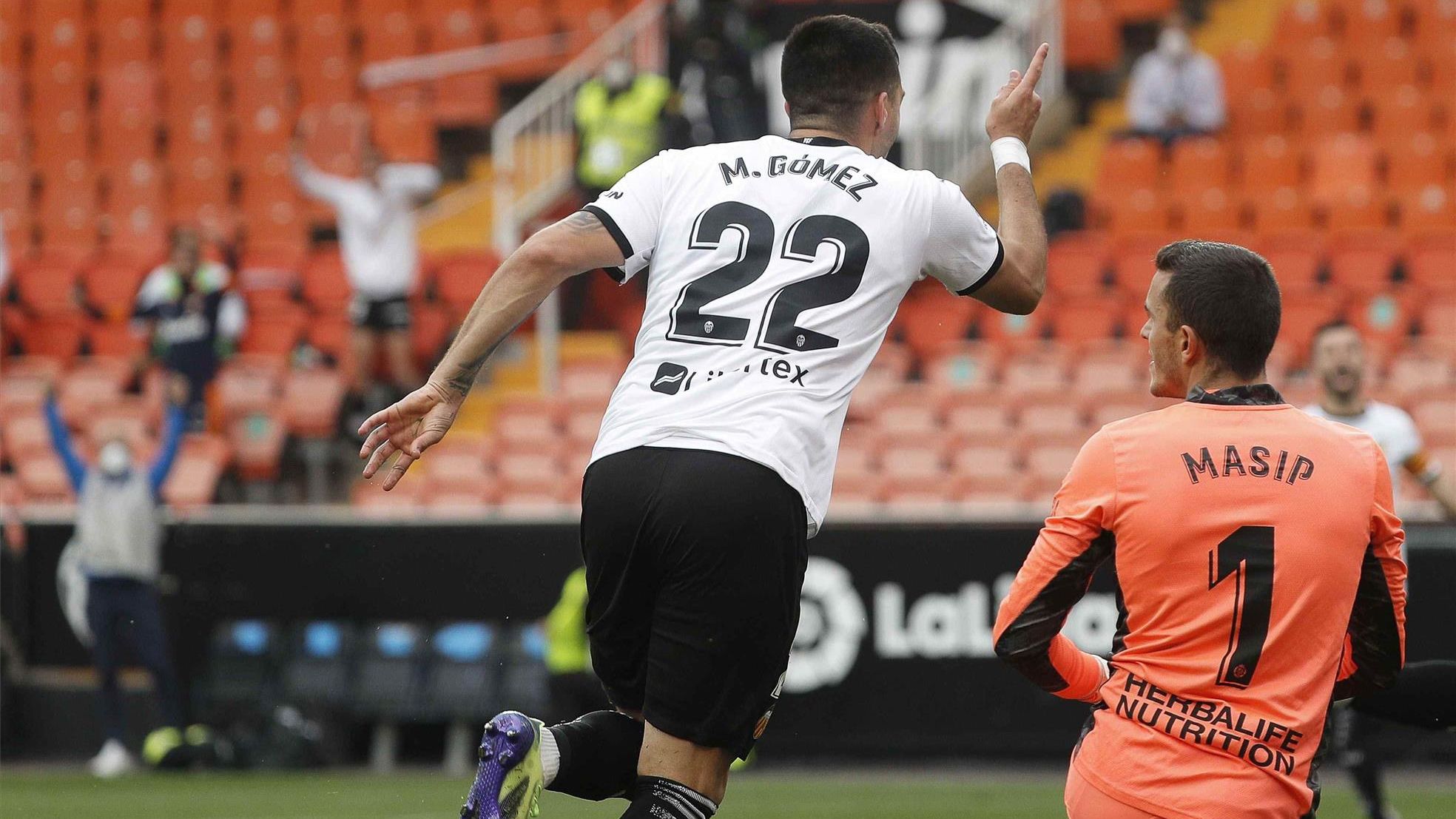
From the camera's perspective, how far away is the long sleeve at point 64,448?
1107 cm

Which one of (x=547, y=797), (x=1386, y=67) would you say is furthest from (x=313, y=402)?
(x=1386, y=67)

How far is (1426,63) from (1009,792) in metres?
8.55

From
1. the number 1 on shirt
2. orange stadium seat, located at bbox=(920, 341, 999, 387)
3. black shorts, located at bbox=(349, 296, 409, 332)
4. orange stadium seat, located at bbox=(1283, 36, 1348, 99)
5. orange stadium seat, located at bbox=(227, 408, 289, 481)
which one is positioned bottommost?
orange stadium seat, located at bbox=(227, 408, 289, 481)

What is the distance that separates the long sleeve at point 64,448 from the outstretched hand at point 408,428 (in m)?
8.01

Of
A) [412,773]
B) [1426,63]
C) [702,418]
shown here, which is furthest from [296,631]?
[1426,63]

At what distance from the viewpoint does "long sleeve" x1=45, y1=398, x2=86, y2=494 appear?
36.3 ft

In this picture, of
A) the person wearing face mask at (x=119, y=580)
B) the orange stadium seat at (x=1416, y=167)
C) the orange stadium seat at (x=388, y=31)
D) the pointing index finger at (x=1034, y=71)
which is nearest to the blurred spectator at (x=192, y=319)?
the person wearing face mask at (x=119, y=580)

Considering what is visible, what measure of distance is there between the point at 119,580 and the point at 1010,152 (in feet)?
26.5

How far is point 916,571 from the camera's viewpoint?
33.4ft

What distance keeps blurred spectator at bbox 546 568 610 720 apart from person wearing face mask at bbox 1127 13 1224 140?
24.0ft

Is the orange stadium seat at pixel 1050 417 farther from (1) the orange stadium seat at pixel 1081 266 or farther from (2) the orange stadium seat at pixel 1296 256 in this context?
(2) the orange stadium seat at pixel 1296 256

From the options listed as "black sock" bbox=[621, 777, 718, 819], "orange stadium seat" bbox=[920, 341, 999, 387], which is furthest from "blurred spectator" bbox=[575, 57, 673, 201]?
"black sock" bbox=[621, 777, 718, 819]

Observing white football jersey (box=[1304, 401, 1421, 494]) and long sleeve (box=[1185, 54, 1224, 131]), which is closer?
white football jersey (box=[1304, 401, 1421, 494])

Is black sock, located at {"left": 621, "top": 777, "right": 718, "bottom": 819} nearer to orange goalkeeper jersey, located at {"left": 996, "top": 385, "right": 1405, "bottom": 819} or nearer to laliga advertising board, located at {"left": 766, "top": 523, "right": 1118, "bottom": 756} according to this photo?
orange goalkeeper jersey, located at {"left": 996, "top": 385, "right": 1405, "bottom": 819}
